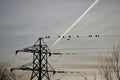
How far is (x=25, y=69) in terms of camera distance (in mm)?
50438

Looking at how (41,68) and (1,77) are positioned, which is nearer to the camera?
(41,68)

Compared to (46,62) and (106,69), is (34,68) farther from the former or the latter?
(106,69)

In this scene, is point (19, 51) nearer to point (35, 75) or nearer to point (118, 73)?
point (35, 75)

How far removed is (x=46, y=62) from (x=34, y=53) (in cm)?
260

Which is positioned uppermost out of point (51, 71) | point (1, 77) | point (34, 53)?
point (34, 53)

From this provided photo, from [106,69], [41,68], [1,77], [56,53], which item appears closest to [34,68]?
[41,68]

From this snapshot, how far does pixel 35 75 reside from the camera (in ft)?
162

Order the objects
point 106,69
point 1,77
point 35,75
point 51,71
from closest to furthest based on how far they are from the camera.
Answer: point 106,69, point 35,75, point 51,71, point 1,77

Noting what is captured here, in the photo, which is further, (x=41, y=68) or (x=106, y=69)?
(x=41, y=68)

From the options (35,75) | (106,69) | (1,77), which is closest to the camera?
(106,69)

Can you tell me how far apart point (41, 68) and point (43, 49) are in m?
3.68

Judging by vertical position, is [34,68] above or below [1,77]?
above

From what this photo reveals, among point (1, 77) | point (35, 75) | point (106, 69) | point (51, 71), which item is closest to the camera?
point (106, 69)

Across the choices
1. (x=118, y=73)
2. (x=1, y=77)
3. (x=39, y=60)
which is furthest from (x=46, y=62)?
(x=1, y=77)
